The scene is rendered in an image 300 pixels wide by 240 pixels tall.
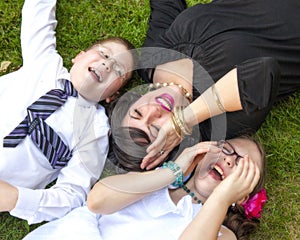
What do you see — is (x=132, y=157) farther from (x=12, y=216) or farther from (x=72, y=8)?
(x=72, y=8)

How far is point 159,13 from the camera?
229 centimetres

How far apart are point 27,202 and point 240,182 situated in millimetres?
870

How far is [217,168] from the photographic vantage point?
1.94 metres

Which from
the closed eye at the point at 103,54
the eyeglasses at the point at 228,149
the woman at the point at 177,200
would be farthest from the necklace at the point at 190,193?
the closed eye at the point at 103,54

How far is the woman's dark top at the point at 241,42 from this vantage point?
2.02 metres

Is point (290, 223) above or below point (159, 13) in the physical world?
below

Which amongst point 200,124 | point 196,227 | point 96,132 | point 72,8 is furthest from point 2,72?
point 196,227

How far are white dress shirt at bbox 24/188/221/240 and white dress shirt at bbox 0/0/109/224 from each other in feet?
0.28

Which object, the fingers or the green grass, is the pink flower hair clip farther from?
the fingers

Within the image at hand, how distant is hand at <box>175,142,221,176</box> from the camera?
191 centimetres

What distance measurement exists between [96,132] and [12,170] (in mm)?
406

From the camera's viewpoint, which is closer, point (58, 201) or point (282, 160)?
point (58, 201)

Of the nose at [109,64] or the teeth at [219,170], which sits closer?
the teeth at [219,170]

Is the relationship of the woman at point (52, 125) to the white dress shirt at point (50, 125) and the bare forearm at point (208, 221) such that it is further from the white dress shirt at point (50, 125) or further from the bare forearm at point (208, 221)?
the bare forearm at point (208, 221)
